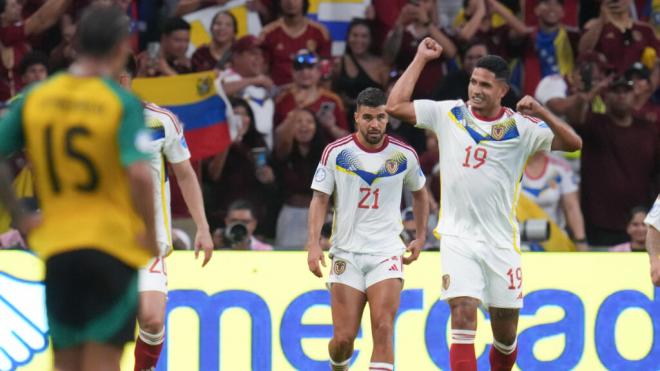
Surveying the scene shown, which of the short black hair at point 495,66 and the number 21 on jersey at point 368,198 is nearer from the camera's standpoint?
the short black hair at point 495,66

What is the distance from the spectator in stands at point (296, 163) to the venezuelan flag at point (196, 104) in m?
0.59

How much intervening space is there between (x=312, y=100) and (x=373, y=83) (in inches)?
31.9

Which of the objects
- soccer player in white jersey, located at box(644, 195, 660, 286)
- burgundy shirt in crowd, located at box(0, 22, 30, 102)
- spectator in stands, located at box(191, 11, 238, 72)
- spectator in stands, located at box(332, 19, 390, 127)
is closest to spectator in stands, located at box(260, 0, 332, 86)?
spectator in stands, located at box(332, 19, 390, 127)

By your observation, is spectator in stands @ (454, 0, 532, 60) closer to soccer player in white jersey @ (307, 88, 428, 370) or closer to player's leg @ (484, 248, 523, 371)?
soccer player in white jersey @ (307, 88, 428, 370)

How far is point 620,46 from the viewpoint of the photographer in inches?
587

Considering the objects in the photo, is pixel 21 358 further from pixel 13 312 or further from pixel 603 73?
pixel 603 73

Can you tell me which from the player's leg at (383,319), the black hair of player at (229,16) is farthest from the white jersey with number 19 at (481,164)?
the black hair of player at (229,16)

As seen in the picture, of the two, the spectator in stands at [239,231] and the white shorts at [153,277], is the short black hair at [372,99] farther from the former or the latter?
the spectator in stands at [239,231]

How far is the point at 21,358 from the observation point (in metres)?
11.1

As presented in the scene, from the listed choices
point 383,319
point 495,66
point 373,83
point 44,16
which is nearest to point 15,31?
point 44,16

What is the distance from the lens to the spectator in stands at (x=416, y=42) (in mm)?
14617

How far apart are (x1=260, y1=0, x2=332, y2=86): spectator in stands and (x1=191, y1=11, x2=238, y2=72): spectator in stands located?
381 mm

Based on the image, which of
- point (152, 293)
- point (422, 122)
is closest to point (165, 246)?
point (152, 293)

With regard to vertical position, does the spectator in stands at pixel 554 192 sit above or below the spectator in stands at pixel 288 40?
below
